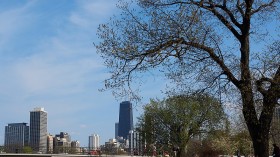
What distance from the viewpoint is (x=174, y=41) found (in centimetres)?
1777

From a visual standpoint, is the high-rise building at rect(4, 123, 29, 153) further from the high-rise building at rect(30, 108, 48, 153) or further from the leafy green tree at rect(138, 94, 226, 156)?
the leafy green tree at rect(138, 94, 226, 156)

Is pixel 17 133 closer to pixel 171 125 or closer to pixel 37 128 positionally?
pixel 37 128

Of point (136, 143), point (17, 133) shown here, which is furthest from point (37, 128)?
point (136, 143)

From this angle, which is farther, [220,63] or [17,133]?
[17,133]

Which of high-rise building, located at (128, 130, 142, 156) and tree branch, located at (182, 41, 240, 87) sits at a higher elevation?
tree branch, located at (182, 41, 240, 87)

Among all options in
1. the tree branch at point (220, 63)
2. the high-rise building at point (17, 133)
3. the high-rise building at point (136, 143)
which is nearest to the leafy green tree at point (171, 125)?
the high-rise building at point (136, 143)

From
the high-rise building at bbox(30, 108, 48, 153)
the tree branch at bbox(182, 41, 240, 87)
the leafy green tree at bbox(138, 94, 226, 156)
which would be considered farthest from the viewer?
the high-rise building at bbox(30, 108, 48, 153)

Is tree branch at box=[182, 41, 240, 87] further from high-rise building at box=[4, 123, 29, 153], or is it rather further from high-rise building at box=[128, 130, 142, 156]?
high-rise building at box=[4, 123, 29, 153]

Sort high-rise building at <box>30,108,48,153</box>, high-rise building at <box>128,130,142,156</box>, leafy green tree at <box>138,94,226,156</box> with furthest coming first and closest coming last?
high-rise building at <box>30,108,48,153</box> < high-rise building at <box>128,130,142,156</box> < leafy green tree at <box>138,94,226,156</box>

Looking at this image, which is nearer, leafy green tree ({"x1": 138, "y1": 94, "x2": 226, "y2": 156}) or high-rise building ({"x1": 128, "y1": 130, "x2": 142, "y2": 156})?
leafy green tree ({"x1": 138, "y1": 94, "x2": 226, "y2": 156})

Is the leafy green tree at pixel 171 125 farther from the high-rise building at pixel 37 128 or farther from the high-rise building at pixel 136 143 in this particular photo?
the high-rise building at pixel 37 128

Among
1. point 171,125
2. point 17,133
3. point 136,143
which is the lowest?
point 136,143

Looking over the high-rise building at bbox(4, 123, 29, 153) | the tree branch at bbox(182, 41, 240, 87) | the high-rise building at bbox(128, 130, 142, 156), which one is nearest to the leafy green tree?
the high-rise building at bbox(128, 130, 142, 156)

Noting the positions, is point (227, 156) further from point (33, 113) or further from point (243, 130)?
point (33, 113)
